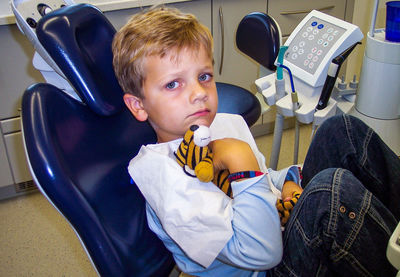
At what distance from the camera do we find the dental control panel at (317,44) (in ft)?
3.24

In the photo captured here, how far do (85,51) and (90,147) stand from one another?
8.2 inches

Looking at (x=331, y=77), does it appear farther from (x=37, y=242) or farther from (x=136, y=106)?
(x=37, y=242)

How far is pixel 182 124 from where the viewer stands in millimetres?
841

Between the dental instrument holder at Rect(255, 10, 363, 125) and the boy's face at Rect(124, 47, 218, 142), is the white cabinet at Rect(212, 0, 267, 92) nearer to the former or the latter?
the dental instrument holder at Rect(255, 10, 363, 125)

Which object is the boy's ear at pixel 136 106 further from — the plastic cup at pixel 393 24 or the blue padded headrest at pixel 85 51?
the plastic cup at pixel 393 24

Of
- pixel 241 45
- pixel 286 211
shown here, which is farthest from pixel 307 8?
pixel 286 211

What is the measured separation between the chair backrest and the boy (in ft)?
0.14

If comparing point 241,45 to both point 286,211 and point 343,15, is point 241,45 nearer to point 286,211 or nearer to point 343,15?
point 286,211

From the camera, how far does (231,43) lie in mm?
1991

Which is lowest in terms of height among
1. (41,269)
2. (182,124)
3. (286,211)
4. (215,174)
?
(41,269)

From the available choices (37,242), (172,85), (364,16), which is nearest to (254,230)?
(172,85)

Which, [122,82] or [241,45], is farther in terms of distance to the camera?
[241,45]

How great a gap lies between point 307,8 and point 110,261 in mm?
1788

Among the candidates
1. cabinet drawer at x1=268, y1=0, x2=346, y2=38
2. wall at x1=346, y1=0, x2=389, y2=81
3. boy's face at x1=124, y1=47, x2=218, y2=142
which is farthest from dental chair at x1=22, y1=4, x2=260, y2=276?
wall at x1=346, y1=0, x2=389, y2=81
